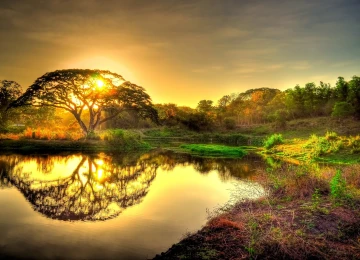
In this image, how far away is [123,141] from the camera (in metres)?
31.7

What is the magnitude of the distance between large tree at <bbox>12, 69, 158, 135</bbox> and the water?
16265mm

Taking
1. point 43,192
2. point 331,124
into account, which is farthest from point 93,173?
point 331,124

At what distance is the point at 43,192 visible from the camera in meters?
12.6

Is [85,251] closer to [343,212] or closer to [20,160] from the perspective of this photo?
[343,212]

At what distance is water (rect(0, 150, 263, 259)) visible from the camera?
7477mm

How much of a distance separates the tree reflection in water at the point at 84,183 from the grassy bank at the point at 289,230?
157 inches

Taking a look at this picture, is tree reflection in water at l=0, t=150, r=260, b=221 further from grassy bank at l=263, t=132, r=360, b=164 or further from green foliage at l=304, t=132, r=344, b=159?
green foliage at l=304, t=132, r=344, b=159

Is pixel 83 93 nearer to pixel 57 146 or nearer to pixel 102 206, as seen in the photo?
pixel 57 146

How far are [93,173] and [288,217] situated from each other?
12.2 metres

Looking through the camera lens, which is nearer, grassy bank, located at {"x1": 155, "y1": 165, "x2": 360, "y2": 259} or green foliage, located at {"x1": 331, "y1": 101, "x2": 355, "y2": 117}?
grassy bank, located at {"x1": 155, "y1": 165, "x2": 360, "y2": 259}

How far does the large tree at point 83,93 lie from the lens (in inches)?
1334

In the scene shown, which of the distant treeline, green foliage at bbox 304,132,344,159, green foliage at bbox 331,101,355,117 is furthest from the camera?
the distant treeline

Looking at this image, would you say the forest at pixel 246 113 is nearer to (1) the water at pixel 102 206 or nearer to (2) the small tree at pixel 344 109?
(2) the small tree at pixel 344 109

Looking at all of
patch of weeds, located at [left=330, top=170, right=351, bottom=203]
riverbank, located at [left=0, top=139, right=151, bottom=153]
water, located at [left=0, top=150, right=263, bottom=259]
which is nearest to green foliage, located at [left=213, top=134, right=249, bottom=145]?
riverbank, located at [left=0, top=139, right=151, bottom=153]
